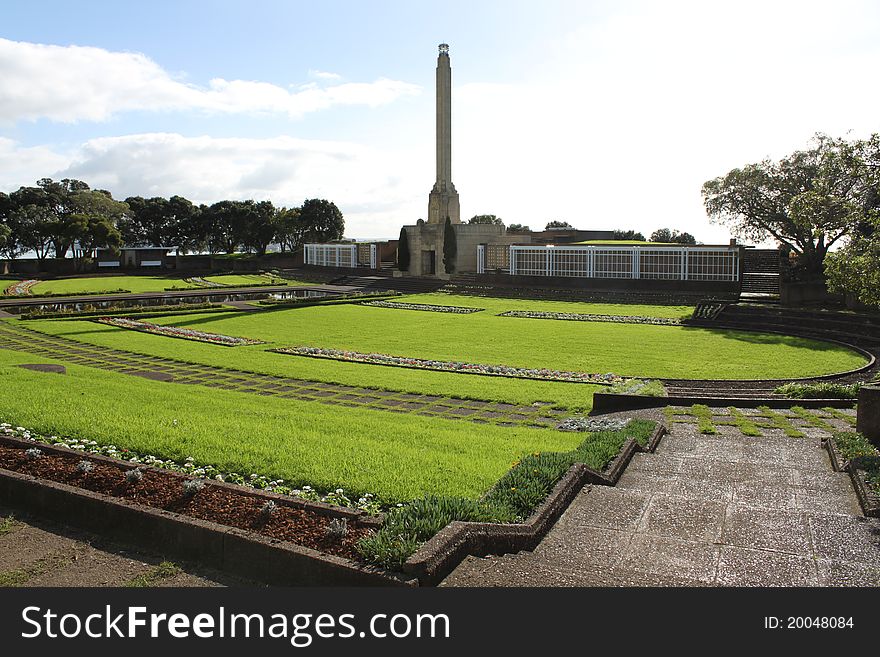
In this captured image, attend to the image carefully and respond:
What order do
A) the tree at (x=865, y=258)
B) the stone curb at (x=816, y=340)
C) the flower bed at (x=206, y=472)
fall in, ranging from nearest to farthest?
the flower bed at (x=206, y=472), the tree at (x=865, y=258), the stone curb at (x=816, y=340)

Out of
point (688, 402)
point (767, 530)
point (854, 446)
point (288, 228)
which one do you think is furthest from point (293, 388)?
point (288, 228)

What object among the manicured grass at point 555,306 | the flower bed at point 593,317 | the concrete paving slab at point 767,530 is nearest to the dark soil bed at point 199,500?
the concrete paving slab at point 767,530

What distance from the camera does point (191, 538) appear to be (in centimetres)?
613

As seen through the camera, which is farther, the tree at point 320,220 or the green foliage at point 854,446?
the tree at point 320,220

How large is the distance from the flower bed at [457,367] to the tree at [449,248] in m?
31.9

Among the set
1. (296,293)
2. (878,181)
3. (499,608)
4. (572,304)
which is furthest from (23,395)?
(296,293)

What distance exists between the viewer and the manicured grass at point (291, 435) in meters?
8.06

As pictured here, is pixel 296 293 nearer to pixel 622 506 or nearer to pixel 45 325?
pixel 45 325

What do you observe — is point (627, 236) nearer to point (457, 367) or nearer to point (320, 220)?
point (320, 220)

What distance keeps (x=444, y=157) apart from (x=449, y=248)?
8.00 metres

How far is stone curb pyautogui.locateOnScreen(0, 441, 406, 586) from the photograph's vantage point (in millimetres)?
5508

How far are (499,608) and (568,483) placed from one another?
2.95 meters

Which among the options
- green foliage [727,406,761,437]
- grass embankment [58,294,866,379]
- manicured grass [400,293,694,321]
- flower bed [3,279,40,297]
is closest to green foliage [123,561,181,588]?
green foliage [727,406,761,437]

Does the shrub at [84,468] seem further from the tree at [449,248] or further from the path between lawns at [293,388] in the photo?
the tree at [449,248]
